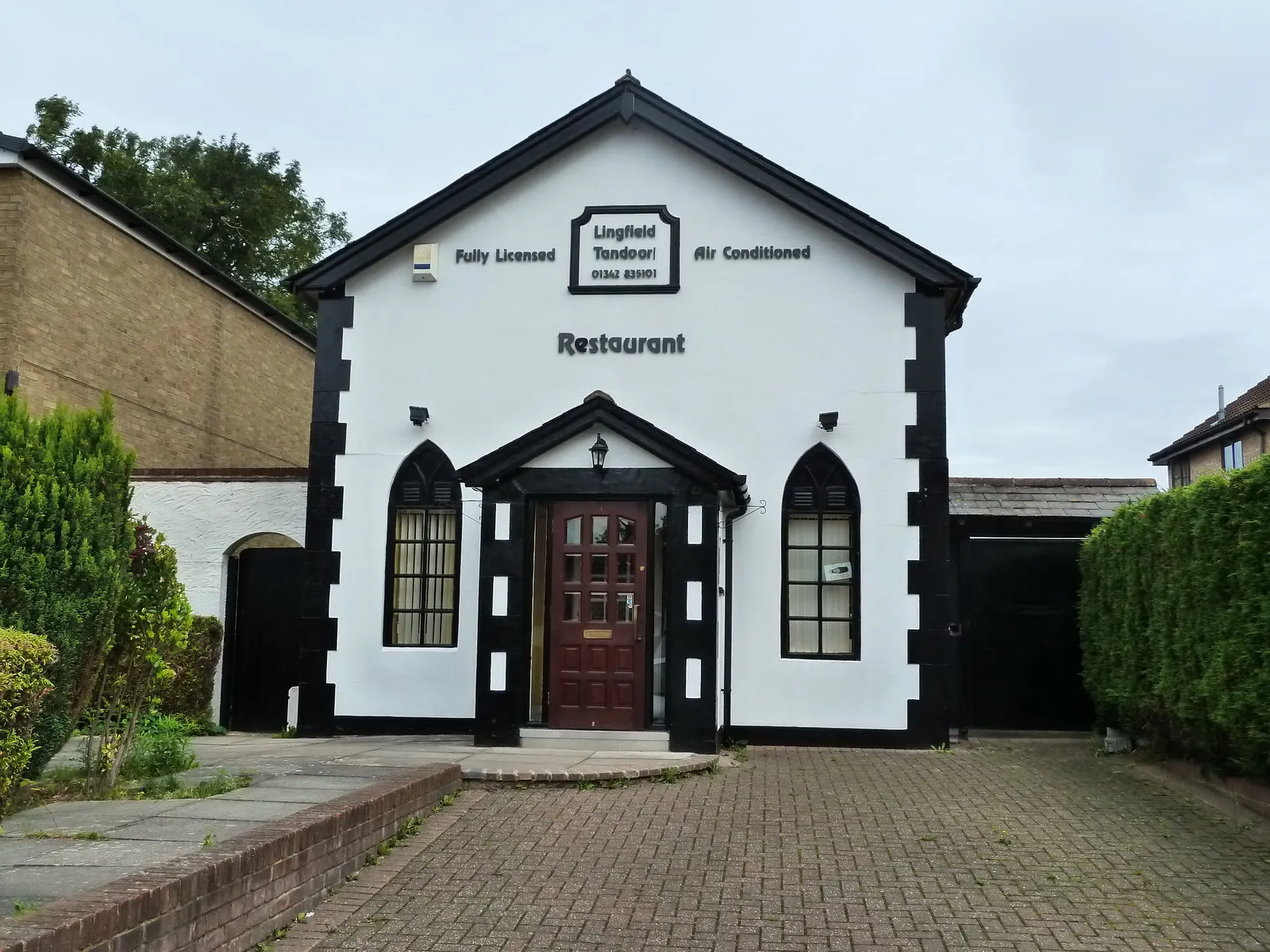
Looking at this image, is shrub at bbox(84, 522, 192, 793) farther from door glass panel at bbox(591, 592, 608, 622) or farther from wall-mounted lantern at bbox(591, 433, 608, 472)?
wall-mounted lantern at bbox(591, 433, 608, 472)

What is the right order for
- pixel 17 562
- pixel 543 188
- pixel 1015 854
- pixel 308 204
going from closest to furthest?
pixel 17 562 < pixel 1015 854 < pixel 543 188 < pixel 308 204

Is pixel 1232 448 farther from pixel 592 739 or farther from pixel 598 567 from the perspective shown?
pixel 592 739

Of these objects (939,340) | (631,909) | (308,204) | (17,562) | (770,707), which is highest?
(308,204)

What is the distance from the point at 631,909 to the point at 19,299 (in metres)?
12.5

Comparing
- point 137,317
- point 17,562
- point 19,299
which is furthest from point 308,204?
point 17,562

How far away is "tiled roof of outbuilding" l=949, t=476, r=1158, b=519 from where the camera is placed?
1311 centimetres

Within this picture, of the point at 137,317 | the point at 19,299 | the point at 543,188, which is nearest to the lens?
the point at 543,188

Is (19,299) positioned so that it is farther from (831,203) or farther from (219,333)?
(831,203)

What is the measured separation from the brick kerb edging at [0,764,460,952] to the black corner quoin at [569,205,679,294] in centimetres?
650

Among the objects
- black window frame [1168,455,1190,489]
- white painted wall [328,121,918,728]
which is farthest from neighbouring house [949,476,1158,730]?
black window frame [1168,455,1190,489]

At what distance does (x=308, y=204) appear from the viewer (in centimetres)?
3691

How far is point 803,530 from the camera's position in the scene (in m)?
11.9

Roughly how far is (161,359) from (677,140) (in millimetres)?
10043

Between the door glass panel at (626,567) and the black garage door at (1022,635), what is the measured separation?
4.23 m
